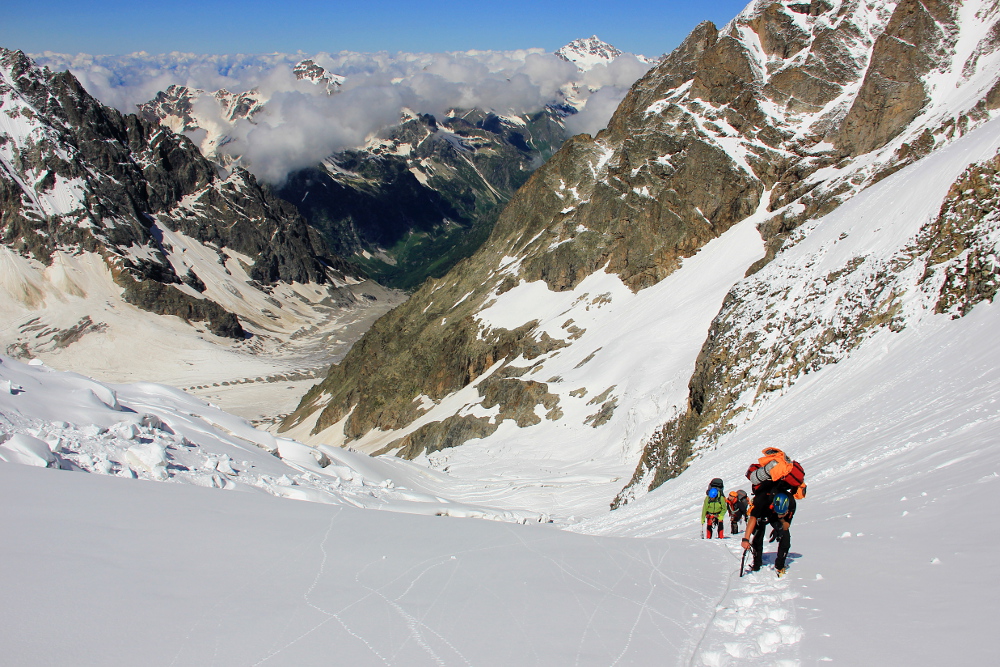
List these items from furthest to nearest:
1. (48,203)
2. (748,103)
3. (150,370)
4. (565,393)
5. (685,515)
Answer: (48,203), (150,370), (748,103), (565,393), (685,515)

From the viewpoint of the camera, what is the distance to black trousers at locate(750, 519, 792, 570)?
7441mm

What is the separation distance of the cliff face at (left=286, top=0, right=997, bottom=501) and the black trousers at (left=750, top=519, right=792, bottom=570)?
26988mm

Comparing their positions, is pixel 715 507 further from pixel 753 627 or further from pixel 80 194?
pixel 80 194

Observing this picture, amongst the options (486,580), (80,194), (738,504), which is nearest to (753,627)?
(486,580)

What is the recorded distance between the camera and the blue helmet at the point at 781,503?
755cm

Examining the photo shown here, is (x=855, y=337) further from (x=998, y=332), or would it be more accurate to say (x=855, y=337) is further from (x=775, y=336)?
(x=998, y=332)

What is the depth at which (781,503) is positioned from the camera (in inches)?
298

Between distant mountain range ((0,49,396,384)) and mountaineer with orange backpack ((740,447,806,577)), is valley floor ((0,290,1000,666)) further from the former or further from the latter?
distant mountain range ((0,49,396,384))

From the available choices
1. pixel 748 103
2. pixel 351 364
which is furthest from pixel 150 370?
pixel 748 103

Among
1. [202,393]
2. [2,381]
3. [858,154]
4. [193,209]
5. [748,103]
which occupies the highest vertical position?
[193,209]

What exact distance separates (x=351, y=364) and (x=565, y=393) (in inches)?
1851

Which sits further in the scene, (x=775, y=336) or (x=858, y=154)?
(x=858, y=154)

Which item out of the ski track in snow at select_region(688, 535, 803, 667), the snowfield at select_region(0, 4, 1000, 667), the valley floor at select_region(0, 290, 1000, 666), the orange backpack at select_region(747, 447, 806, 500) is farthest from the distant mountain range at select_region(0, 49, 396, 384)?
the ski track in snow at select_region(688, 535, 803, 667)

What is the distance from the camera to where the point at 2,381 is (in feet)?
43.4
